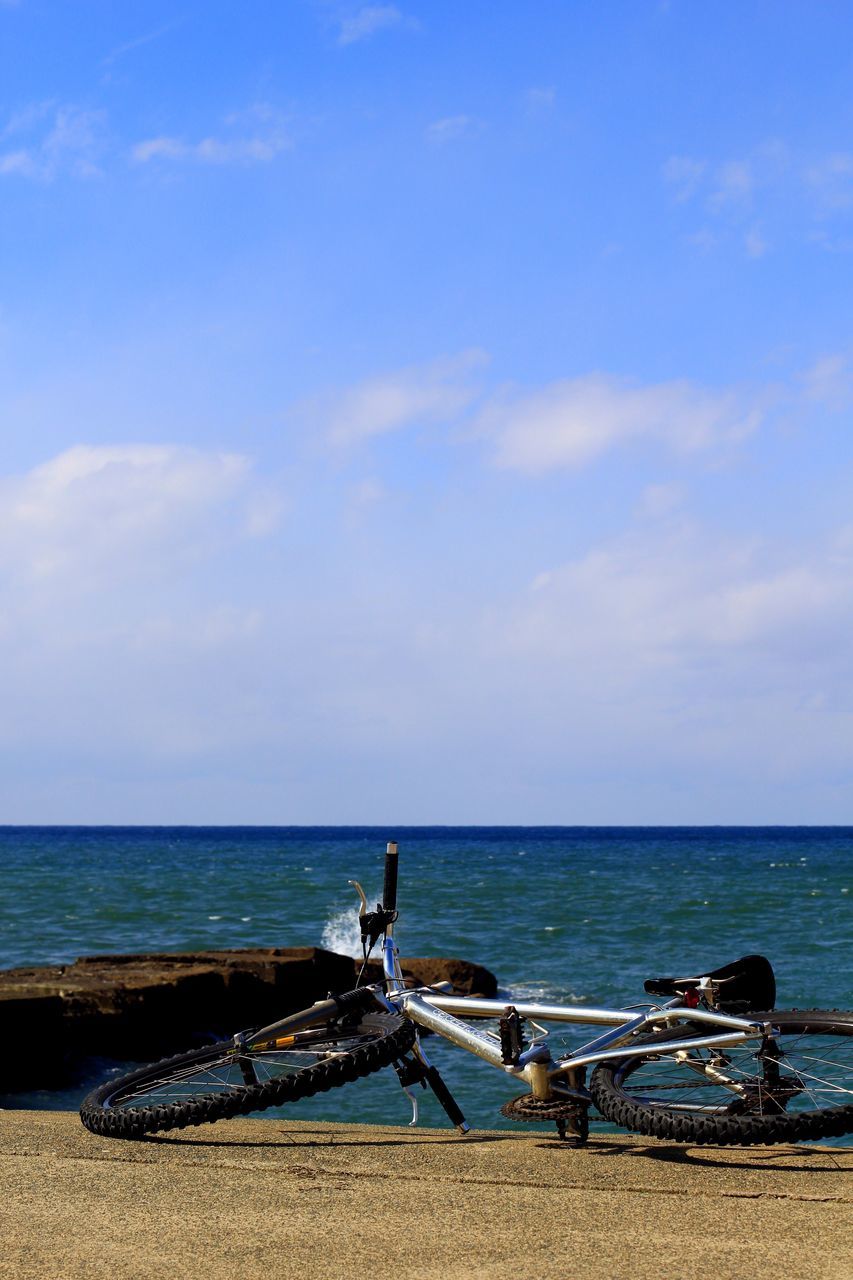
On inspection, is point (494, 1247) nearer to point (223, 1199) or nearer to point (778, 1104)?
point (223, 1199)

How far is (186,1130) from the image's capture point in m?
6.56

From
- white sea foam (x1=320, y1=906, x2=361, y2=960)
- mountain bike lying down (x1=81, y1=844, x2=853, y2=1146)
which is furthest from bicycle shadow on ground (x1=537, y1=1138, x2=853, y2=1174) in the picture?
white sea foam (x1=320, y1=906, x2=361, y2=960)

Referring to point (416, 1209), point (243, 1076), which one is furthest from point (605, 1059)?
point (243, 1076)

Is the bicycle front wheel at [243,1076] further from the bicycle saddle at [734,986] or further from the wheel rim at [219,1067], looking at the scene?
the bicycle saddle at [734,986]

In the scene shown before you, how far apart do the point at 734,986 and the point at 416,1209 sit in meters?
1.89

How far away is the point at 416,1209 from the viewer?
4.72 meters

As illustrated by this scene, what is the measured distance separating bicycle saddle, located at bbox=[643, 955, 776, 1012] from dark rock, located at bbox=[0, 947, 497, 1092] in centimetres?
604

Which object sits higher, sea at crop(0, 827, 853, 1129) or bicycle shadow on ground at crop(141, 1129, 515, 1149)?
bicycle shadow on ground at crop(141, 1129, 515, 1149)

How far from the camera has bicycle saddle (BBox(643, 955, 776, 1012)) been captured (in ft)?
19.5

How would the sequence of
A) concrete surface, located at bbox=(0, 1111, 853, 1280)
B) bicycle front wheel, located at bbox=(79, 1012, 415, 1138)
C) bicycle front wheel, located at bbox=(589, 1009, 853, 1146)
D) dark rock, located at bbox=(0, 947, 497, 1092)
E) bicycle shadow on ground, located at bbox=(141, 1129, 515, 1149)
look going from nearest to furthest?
concrete surface, located at bbox=(0, 1111, 853, 1280), bicycle front wheel, located at bbox=(589, 1009, 853, 1146), bicycle front wheel, located at bbox=(79, 1012, 415, 1138), bicycle shadow on ground, located at bbox=(141, 1129, 515, 1149), dark rock, located at bbox=(0, 947, 497, 1092)

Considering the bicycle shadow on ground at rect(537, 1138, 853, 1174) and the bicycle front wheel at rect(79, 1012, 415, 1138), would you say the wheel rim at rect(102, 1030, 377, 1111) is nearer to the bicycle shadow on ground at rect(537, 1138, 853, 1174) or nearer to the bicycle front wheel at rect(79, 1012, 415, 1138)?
the bicycle front wheel at rect(79, 1012, 415, 1138)

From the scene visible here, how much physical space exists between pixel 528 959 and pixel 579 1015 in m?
18.9

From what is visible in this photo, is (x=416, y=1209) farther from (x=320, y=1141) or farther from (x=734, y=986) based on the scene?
(x=734, y=986)

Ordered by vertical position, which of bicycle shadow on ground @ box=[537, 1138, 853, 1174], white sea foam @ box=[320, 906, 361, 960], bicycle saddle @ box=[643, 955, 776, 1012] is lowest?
white sea foam @ box=[320, 906, 361, 960]
